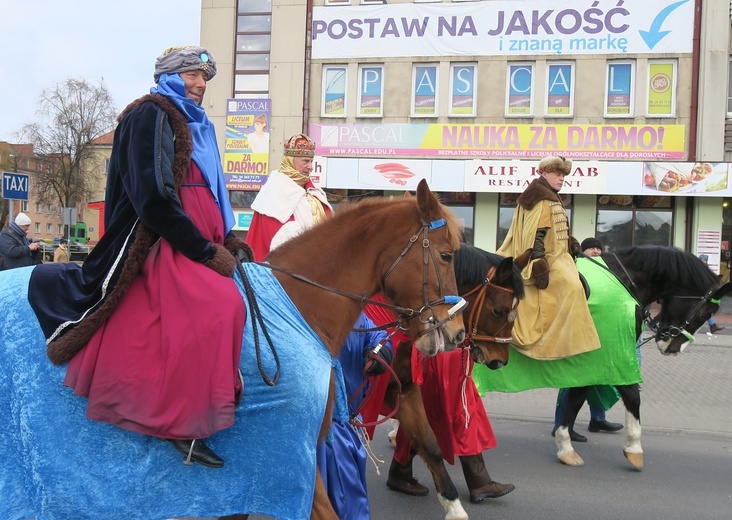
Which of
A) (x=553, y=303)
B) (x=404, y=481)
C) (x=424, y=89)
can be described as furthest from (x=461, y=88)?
(x=404, y=481)

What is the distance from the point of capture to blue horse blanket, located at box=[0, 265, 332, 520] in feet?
8.26

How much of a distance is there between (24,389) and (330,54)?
62.3 ft

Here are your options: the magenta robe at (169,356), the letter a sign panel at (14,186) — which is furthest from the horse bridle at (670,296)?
the letter a sign panel at (14,186)

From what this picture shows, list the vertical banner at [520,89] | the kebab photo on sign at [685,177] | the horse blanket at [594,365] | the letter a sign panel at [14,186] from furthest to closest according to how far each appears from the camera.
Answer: the vertical banner at [520,89] < the kebab photo on sign at [685,177] < the letter a sign panel at [14,186] < the horse blanket at [594,365]

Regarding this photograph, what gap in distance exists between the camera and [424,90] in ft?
64.8

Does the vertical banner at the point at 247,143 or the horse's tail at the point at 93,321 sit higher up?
the vertical banner at the point at 247,143

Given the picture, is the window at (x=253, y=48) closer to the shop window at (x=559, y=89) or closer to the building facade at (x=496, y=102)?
the building facade at (x=496, y=102)

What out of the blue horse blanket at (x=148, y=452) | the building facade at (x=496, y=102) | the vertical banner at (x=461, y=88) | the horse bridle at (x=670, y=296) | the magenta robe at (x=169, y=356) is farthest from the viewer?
the vertical banner at (x=461, y=88)

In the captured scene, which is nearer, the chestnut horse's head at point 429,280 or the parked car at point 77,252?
the chestnut horse's head at point 429,280

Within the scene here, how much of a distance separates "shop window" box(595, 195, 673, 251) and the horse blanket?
1469cm

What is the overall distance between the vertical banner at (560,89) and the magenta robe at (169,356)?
18.3 m

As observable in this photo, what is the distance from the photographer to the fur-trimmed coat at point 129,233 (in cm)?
246

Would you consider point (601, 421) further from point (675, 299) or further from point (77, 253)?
point (77, 253)

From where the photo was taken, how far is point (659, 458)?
5695 millimetres
